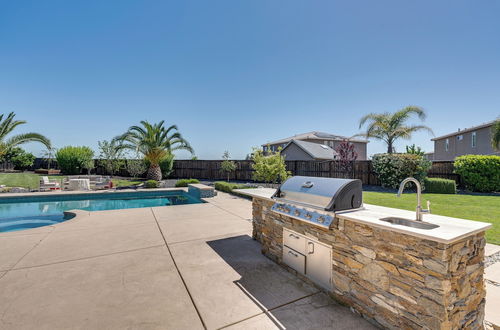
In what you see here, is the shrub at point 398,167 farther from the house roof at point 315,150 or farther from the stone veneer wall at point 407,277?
the stone veneer wall at point 407,277

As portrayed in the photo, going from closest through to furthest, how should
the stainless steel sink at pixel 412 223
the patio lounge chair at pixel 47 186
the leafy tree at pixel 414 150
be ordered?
the stainless steel sink at pixel 412 223
the leafy tree at pixel 414 150
the patio lounge chair at pixel 47 186

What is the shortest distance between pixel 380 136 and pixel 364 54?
10.7 meters

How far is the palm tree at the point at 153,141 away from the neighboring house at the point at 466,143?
25.4 meters

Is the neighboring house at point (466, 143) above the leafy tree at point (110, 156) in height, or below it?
above

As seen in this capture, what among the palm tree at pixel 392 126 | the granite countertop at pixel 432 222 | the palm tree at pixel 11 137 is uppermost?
the palm tree at pixel 392 126

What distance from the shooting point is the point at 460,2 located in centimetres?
774

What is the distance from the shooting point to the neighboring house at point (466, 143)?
747 inches

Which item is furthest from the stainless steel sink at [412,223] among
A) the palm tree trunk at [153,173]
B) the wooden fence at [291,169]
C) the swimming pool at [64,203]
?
the palm tree trunk at [153,173]

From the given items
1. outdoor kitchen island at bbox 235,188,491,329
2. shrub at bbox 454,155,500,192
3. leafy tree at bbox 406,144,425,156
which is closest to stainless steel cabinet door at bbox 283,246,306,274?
outdoor kitchen island at bbox 235,188,491,329

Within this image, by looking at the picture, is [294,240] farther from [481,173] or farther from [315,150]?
[315,150]

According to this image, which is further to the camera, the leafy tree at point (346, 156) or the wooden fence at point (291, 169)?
the leafy tree at point (346, 156)

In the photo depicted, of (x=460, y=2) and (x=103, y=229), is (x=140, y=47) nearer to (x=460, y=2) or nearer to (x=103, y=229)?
(x=103, y=229)

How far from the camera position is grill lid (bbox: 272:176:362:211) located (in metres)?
2.65

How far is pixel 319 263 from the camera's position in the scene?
288 centimetres
